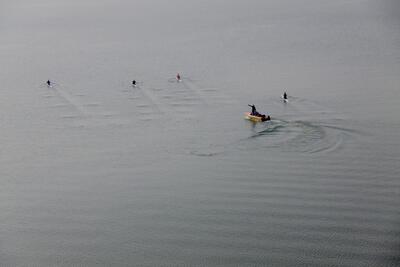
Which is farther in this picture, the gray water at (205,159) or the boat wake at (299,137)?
the boat wake at (299,137)

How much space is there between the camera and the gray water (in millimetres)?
29062

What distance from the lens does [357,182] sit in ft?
115

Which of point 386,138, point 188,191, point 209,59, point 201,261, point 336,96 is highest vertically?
point 209,59

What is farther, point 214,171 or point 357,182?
point 214,171

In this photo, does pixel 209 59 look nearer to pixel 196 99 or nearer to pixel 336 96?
pixel 196 99

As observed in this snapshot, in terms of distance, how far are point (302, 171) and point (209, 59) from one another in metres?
43.2

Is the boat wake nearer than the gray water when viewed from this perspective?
No

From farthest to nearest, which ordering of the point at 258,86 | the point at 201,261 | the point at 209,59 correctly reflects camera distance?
the point at 209,59 < the point at 258,86 < the point at 201,261

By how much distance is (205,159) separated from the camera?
40.2m

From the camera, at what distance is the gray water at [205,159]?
2906 centimetres

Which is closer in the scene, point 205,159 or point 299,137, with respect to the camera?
point 205,159

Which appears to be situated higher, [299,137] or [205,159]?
[299,137]

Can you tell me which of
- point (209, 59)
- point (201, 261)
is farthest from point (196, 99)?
point (201, 261)

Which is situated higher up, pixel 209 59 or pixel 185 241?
pixel 209 59
